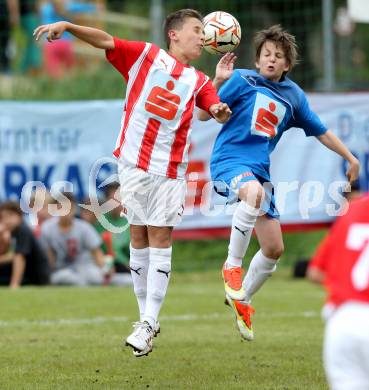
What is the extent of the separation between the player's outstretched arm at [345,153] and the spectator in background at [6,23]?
9.74 metres

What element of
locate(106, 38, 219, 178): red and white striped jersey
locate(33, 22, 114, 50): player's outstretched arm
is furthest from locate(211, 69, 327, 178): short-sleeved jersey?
locate(33, 22, 114, 50): player's outstretched arm

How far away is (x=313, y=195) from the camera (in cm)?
1563

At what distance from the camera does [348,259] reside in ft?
15.3

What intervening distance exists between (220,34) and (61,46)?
1151 centimetres

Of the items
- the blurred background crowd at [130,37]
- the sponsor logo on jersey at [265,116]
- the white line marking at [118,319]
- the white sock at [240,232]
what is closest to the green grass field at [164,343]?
the white line marking at [118,319]

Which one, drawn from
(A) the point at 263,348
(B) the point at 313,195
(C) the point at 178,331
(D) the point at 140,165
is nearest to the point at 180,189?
(D) the point at 140,165

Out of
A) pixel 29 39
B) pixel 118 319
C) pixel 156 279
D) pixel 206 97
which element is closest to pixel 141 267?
pixel 156 279

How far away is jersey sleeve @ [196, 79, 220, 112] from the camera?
7.54 metres

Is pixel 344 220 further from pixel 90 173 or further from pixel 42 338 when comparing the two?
pixel 90 173

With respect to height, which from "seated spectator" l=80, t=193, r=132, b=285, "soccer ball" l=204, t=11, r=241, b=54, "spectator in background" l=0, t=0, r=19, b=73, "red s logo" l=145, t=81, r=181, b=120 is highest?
"soccer ball" l=204, t=11, r=241, b=54

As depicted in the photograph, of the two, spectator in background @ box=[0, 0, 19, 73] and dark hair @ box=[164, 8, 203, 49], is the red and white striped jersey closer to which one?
dark hair @ box=[164, 8, 203, 49]

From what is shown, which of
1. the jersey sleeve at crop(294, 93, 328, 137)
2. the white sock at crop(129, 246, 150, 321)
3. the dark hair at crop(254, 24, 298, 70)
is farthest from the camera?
the jersey sleeve at crop(294, 93, 328, 137)

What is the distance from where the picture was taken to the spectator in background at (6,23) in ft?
57.2

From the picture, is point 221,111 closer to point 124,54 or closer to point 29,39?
point 124,54
